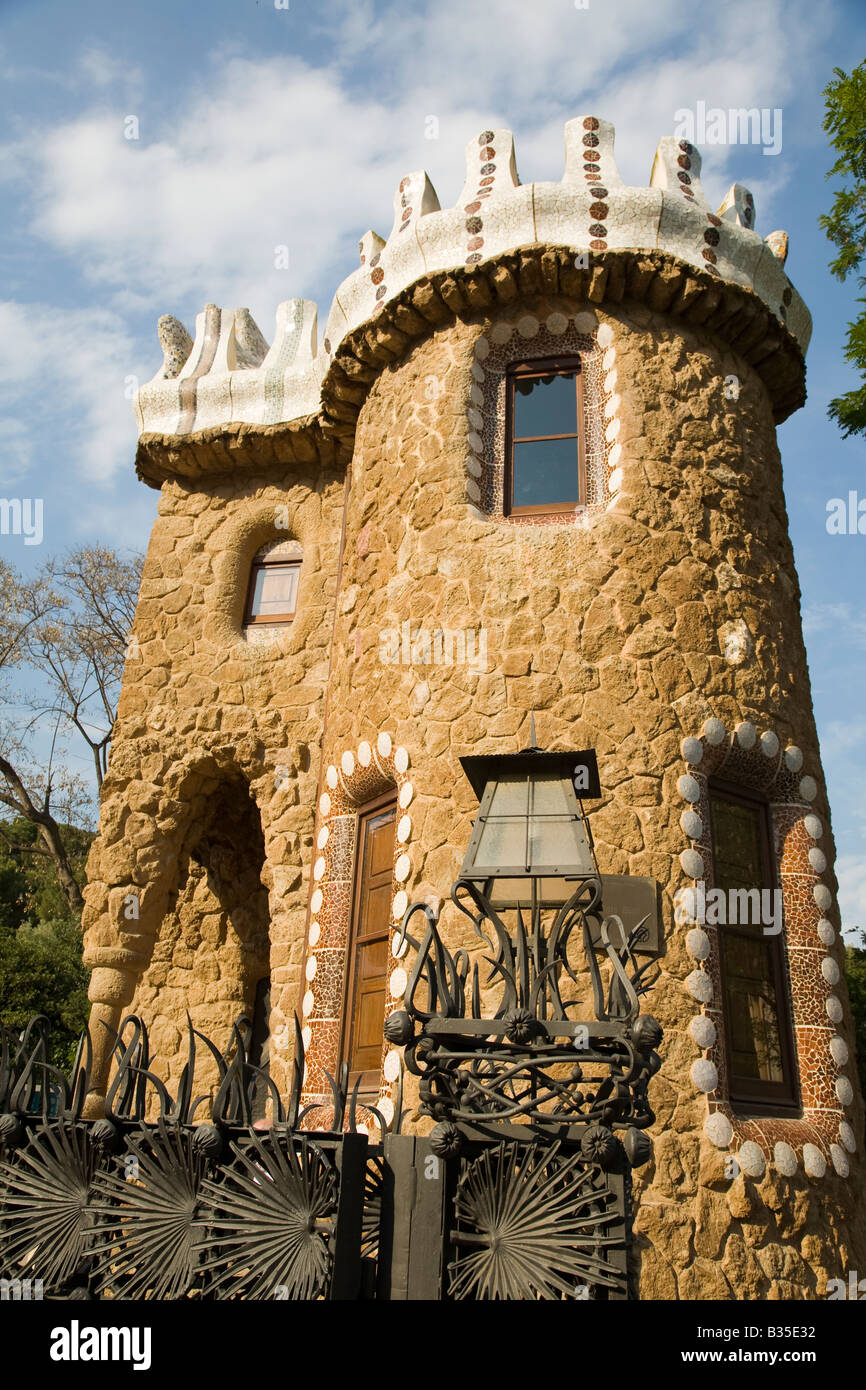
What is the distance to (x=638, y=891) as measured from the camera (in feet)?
17.2

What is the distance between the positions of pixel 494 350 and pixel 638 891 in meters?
3.67

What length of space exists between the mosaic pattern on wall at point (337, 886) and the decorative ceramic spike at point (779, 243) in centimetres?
439

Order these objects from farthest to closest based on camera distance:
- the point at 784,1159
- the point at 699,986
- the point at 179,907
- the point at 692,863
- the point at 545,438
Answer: the point at 179,907, the point at 545,438, the point at 692,863, the point at 699,986, the point at 784,1159

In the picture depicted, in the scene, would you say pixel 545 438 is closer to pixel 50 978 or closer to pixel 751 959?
pixel 751 959

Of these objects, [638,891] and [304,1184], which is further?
[638,891]

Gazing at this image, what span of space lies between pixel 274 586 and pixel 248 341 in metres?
2.38

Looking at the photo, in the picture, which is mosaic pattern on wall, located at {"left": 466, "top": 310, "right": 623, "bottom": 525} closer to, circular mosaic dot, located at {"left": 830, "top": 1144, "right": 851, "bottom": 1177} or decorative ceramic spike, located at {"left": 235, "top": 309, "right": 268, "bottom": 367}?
decorative ceramic spike, located at {"left": 235, "top": 309, "right": 268, "bottom": 367}

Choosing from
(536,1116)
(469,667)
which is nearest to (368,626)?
(469,667)

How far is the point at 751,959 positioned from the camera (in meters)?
5.70

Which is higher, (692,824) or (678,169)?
(678,169)

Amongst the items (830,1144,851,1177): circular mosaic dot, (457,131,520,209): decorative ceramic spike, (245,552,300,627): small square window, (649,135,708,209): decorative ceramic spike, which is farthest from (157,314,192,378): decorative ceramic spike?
(830,1144,851,1177): circular mosaic dot

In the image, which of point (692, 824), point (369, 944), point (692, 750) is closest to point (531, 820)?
point (692, 824)
